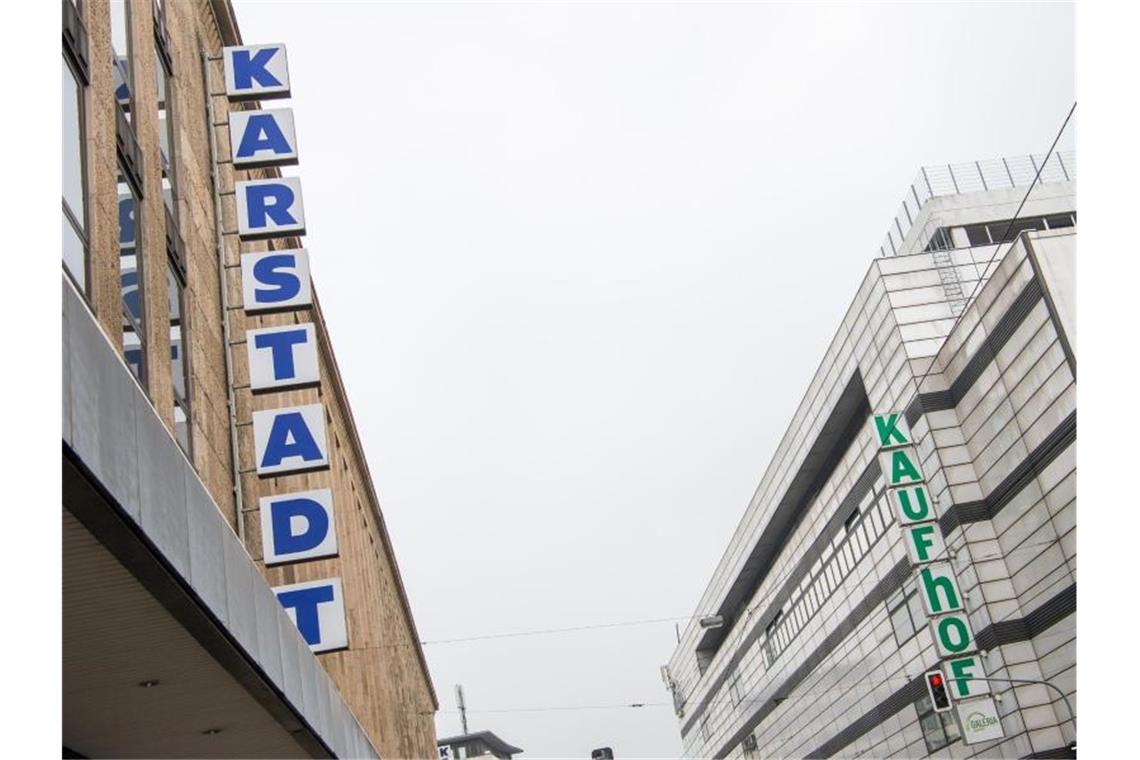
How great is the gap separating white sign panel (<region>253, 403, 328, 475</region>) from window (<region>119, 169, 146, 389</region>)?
4.80 m

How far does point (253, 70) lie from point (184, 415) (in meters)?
7.67

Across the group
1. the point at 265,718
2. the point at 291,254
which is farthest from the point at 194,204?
the point at 265,718

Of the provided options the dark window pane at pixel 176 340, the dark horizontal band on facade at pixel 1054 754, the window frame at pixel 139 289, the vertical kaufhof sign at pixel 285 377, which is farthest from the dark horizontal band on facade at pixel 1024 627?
the window frame at pixel 139 289

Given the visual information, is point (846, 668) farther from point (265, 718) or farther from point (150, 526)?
point (150, 526)

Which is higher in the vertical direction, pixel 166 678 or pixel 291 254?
pixel 291 254

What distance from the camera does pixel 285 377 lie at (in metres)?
20.8

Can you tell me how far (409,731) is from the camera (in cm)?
5469

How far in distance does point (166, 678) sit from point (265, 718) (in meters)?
3.26

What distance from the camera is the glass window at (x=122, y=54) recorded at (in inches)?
669

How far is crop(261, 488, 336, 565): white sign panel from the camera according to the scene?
2039 centimetres

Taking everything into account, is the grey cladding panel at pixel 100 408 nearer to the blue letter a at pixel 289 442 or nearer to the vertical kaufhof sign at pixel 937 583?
the blue letter a at pixel 289 442

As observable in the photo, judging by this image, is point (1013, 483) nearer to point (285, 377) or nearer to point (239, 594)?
point (285, 377)

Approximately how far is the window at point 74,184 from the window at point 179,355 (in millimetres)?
4667

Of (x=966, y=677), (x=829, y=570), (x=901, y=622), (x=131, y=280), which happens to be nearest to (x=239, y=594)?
(x=131, y=280)
